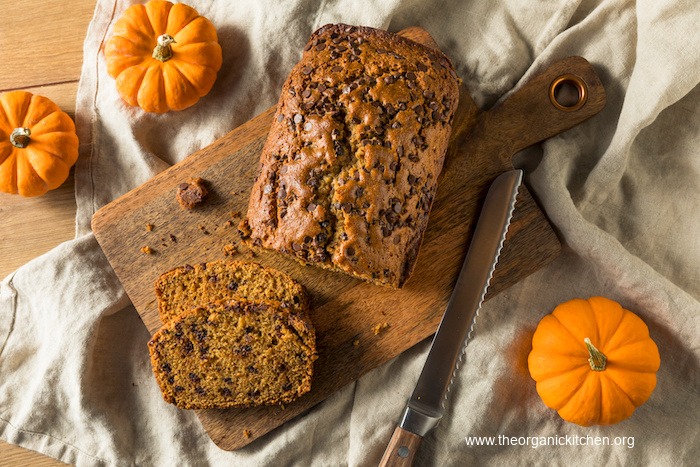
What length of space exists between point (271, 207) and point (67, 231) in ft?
4.88

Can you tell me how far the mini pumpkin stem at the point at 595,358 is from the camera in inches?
121

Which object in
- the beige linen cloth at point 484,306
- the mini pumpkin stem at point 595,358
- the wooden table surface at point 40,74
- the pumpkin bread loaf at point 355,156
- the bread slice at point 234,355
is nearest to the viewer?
the pumpkin bread loaf at point 355,156

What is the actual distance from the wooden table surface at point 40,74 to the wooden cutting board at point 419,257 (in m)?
0.76

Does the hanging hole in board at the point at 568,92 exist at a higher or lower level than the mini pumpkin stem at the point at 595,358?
higher

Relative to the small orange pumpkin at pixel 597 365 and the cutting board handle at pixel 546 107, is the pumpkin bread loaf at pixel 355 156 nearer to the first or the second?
the cutting board handle at pixel 546 107

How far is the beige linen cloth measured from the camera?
339 centimetres

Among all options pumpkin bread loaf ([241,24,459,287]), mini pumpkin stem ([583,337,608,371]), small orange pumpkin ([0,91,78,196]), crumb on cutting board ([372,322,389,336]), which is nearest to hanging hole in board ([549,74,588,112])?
pumpkin bread loaf ([241,24,459,287])

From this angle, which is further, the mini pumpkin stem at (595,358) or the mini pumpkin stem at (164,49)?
the mini pumpkin stem at (164,49)

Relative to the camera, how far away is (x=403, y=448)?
325 centimetres

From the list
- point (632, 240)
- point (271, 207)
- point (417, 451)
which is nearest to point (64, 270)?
point (271, 207)

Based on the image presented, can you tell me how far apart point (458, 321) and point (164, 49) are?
2.06m

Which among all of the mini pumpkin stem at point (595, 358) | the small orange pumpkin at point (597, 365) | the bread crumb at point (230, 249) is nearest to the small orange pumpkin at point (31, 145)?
the bread crumb at point (230, 249)

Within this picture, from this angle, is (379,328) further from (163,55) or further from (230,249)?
(163,55)

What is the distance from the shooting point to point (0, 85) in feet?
12.0
